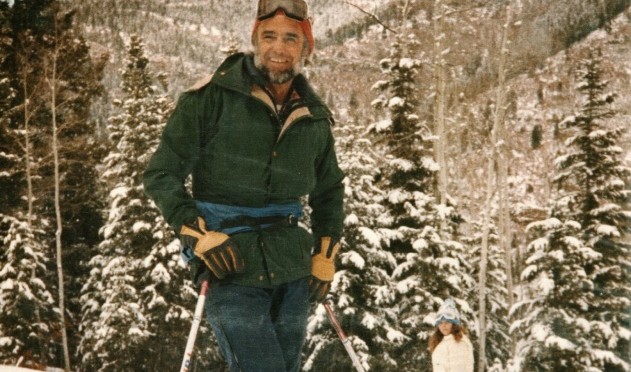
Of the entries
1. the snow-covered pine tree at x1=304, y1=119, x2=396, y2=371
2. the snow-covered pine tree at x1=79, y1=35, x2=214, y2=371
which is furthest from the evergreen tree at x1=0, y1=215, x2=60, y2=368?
the snow-covered pine tree at x1=304, y1=119, x2=396, y2=371

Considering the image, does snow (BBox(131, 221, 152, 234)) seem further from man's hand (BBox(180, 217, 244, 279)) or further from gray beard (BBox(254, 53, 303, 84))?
man's hand (BBox(180, 217, 244, 279))

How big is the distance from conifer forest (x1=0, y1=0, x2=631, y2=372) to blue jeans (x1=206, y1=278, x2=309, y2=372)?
11089 millimetres

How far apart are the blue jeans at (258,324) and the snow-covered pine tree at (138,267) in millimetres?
15642

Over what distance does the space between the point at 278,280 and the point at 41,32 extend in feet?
55.4

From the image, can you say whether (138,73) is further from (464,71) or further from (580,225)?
(580,225)

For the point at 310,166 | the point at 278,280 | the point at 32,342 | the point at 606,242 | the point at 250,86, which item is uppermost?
the point at 250,86

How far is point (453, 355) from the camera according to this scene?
6.24 meters

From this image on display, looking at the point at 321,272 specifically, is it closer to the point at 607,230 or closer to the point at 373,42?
the point at 607,230

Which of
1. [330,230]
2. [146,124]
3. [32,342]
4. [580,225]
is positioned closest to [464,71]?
[580,225]

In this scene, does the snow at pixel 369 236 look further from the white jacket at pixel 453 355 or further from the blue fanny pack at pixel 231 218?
the blue fanny pack at pixel 231 218

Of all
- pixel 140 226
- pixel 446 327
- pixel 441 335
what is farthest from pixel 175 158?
pixel 140 226

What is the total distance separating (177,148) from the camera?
6.46 ft

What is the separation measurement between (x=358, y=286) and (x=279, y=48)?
43.4ft

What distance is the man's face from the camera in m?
2.13
